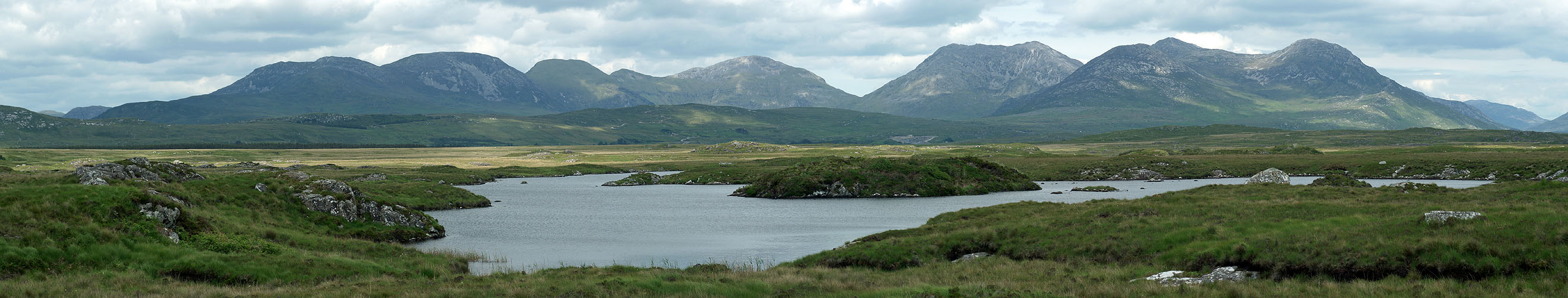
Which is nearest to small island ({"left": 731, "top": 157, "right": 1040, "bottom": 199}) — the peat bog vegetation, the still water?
the still water

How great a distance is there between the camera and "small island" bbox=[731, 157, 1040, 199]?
305ft

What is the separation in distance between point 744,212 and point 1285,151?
429 ft

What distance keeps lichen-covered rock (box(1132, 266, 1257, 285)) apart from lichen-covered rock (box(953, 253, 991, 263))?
8679 mm

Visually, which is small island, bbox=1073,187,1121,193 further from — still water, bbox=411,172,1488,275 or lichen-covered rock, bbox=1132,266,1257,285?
lichen-covered rock, bbox=1132,266,1257,285

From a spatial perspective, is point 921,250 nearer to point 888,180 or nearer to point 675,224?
point 675,224

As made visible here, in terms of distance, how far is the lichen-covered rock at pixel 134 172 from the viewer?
4175cm

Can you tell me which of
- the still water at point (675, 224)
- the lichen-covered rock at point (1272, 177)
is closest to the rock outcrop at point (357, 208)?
the still water at point (675, 224)

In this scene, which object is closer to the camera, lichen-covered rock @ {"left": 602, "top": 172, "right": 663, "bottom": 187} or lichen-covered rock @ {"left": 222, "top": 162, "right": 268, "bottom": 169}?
lichen-covered rock @ {"left": 602, "top": 172, "right": 663, "bottom": 187}

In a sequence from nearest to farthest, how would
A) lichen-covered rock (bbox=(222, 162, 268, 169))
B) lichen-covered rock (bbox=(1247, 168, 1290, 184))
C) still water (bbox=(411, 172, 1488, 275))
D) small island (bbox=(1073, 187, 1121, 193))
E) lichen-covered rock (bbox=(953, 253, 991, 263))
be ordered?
lichen-covered rock (bbox=(953, 253, 991, 263))
still water (bbox=(411, 172, 1488, 275))
lichen-covered rock (bbox=(1247, 168, 1290, 184))
small island (bbox=(1073, 187, 1121, 193))
lichen-covered rock (bbox=(222, 162, 268, 169))

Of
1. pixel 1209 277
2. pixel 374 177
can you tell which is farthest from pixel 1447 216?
pixel 374 177

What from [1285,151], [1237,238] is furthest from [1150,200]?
[1285,151]

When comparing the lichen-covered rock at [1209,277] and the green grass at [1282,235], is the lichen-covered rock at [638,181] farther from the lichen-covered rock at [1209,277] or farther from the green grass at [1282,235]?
the lichen-covered rock at [1209,277]

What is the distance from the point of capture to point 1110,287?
25453 millimetres

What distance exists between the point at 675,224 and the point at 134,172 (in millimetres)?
33369
